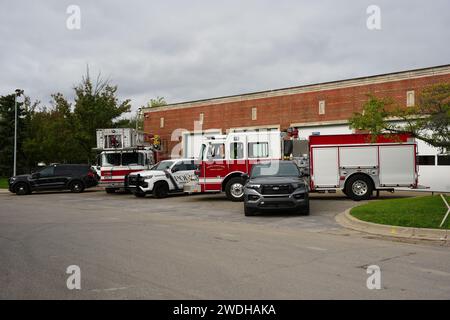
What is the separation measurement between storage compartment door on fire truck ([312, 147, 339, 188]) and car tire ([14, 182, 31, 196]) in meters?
16.6

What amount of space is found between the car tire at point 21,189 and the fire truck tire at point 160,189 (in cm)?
894

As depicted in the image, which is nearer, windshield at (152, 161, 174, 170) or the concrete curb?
the concrete curb

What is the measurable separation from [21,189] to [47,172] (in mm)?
1655

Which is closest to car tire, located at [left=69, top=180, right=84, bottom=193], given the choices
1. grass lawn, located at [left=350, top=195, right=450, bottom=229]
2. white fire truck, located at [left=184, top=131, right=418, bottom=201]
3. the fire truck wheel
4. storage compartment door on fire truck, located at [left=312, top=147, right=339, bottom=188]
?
white fire truck, located at [left=184, top=131, right=418, bottom=201]

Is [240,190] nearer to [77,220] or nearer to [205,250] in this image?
[77,220]

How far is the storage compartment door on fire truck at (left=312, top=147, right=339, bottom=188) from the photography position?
18219 millimetres

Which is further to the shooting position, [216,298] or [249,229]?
[249,229]

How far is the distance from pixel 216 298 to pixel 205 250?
3.16 metres

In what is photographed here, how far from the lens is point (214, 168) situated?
18.8m

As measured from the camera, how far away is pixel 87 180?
27109 millimetres

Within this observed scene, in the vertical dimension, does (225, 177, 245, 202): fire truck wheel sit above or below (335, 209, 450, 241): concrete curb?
above

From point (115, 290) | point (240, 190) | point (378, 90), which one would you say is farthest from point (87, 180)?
point (115, 290)

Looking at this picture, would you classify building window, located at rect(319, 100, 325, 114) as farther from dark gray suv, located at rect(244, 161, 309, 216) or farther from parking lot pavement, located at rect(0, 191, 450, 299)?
parking lot pavement, located at rect(0, 191, 450, 299)
